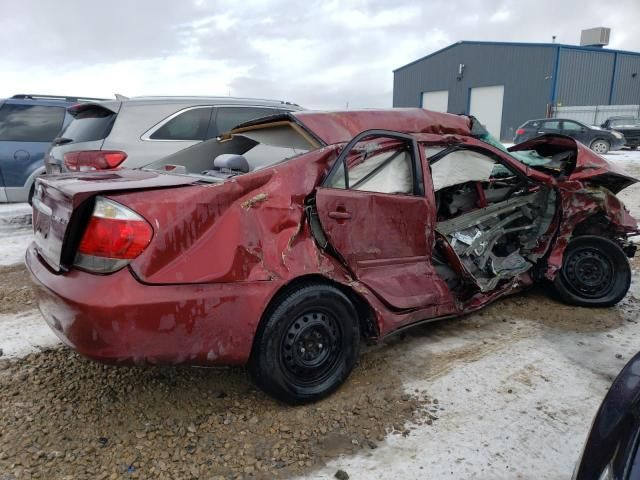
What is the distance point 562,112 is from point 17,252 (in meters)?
27.2

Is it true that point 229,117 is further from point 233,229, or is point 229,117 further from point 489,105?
point 489,105

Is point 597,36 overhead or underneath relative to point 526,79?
overhead

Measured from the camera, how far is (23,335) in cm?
351

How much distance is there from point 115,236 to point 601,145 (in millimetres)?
20392

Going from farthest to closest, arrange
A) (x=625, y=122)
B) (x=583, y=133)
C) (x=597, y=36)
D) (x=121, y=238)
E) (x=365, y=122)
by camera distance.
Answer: (x=597, y=36) < (x=625, y=122) < (x=583, y=133) < (x=365, y=122) < (x=121, y=238)

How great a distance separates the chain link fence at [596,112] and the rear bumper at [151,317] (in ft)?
91.8

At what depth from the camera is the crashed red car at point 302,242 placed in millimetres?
2148

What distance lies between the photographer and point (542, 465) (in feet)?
7.32

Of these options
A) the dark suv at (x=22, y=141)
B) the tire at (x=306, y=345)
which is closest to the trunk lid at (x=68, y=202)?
the tire at (x=306, y=345)

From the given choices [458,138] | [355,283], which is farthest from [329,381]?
[458,138]

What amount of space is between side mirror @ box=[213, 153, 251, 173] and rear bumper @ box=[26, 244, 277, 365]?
1192mm

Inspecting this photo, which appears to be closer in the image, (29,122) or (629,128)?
(29,122)

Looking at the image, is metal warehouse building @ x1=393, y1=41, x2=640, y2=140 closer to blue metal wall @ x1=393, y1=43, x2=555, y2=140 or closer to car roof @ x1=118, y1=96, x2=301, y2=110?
blue metal wall @ x1=393, y1=43, x2=555, y2=140

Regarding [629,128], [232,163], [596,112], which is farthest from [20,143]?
[596,112]
